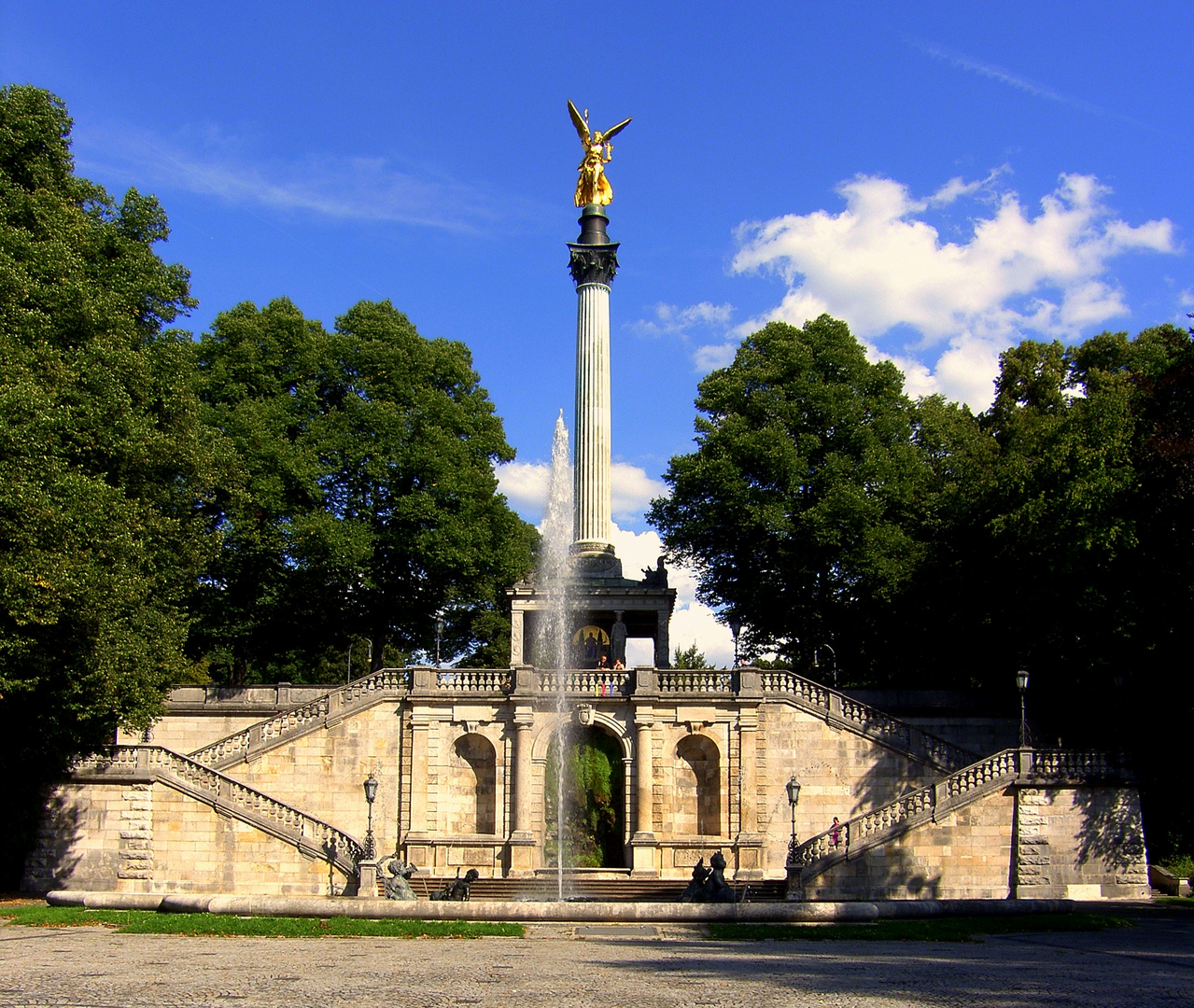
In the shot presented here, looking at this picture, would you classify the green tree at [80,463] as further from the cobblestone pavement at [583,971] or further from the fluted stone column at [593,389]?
the fluted stone column at [593,389]

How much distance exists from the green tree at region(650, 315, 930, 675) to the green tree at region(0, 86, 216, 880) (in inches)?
794

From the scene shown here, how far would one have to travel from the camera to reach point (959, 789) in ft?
98.7

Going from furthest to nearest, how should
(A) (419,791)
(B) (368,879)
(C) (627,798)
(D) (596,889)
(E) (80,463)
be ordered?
(A) (419,791) < (C) (627,798) < (D) (596,889) < (B) (368,879) < (E) (80,463)

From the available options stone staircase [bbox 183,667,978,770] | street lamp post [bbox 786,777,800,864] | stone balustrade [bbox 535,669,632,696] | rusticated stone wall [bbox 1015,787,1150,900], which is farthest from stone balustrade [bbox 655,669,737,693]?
rusticated stone wall [bbox 1015,787,1150,900]

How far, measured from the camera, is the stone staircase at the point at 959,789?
29.5 meters

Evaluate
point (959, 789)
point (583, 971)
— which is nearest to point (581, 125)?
point (959, 789)

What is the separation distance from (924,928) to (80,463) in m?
19.9

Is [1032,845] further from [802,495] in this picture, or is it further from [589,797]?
[802,495]

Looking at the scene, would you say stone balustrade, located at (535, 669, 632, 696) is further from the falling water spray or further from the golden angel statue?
the golden angel statue

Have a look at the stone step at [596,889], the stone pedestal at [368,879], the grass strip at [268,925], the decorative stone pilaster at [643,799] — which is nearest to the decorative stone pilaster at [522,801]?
the stone step at [596,889]

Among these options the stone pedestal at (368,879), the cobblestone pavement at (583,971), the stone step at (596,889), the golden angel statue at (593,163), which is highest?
the golden angel statue at (593,163)

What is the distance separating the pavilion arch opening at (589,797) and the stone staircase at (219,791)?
6.33m

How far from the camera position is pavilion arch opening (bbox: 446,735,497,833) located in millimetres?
34281

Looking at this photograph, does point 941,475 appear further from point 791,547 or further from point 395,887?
point 395,887
